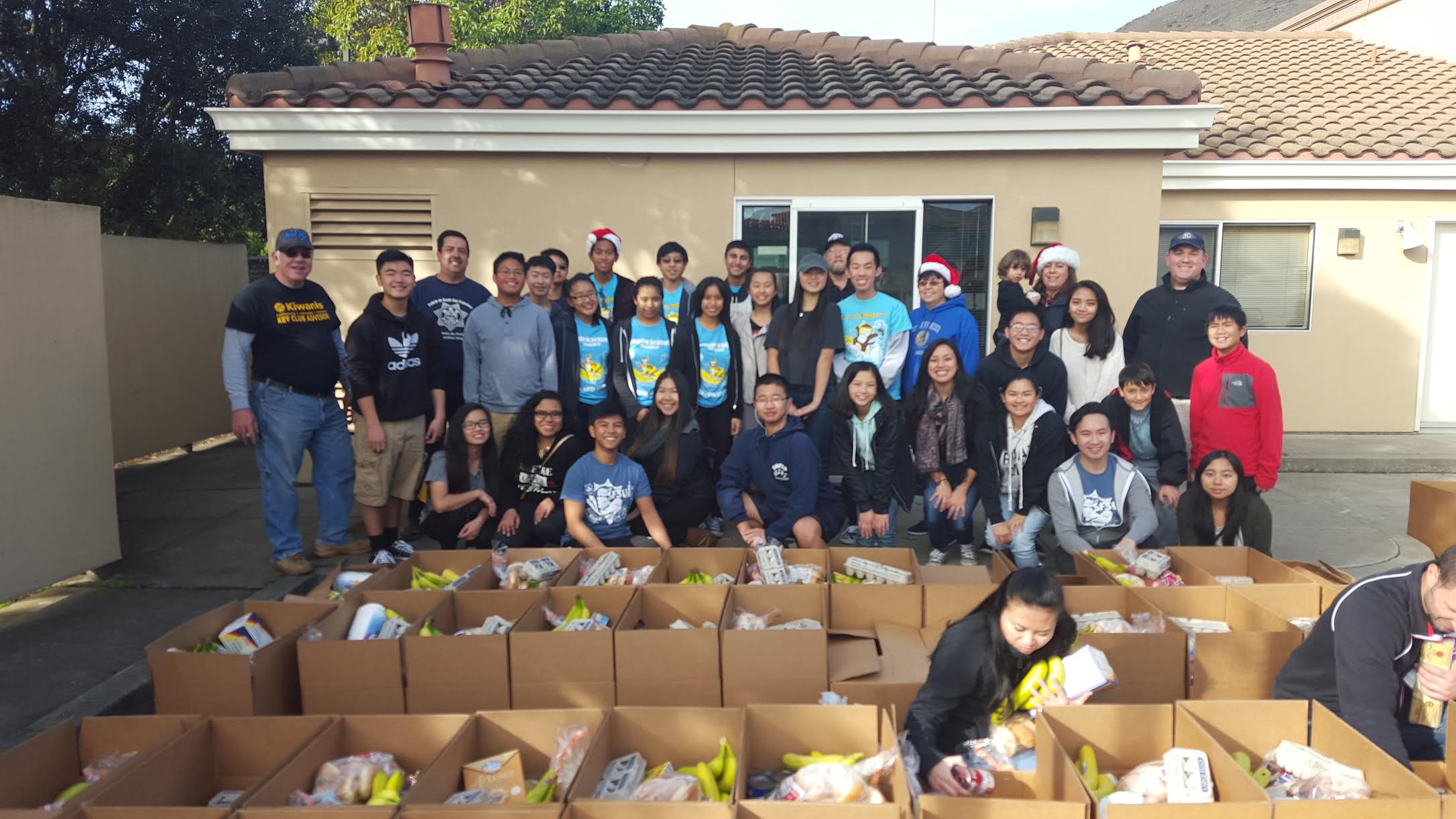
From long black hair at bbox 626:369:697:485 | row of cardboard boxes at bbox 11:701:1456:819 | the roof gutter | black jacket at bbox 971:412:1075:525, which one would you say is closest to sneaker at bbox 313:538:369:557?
long black hair at bbox 626:369:697:485

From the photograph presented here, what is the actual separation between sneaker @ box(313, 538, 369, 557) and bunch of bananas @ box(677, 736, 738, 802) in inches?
146

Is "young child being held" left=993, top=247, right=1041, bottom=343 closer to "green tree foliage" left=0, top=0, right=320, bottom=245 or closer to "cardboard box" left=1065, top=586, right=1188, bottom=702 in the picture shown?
"cardboard box" left=1065, top=586, right=1188, bottom=702

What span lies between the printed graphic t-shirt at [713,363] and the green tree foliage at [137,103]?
29.5ft

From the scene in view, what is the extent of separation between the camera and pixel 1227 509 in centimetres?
458

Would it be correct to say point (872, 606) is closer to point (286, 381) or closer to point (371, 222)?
point (286, 381)

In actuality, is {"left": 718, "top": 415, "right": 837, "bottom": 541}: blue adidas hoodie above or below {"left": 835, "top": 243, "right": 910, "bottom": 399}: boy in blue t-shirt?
below

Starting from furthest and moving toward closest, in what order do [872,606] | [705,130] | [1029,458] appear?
[705,130]
[1029,458]
[872,606]

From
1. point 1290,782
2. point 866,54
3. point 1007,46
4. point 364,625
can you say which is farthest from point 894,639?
point 1007,46

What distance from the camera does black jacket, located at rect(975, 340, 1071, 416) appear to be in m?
5.27

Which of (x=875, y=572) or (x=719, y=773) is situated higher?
(x=875, y=572)

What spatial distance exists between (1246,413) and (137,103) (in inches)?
496

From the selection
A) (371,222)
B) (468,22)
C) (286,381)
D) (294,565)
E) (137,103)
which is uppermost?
(468,22)

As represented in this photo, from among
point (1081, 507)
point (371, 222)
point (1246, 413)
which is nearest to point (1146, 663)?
point (1081, 507)

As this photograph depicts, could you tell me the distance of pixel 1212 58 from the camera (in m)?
11.9
